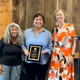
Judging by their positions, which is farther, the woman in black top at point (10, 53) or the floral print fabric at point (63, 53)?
the floral print fabric at point (63, 53)

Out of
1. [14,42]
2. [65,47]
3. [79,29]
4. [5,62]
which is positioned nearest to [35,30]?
[14,42]

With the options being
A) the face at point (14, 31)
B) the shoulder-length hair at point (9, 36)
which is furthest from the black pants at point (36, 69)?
the face at point (14, 31)

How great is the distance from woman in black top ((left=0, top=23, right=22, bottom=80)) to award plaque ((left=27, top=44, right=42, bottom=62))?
177 mm

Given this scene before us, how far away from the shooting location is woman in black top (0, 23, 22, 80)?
5.07ft

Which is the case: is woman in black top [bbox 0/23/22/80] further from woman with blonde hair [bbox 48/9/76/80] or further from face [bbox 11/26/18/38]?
woman with blonde hair [bbox 48/9/76/80]

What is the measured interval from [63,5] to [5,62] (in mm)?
1644

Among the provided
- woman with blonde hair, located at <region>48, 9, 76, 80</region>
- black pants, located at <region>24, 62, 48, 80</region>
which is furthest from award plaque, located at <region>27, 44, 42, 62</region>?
woman with blonde hair, located at <region>48, 9, 76, 80</region>

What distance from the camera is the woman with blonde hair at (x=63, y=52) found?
167cm

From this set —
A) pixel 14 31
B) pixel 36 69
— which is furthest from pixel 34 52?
pixel 14 31

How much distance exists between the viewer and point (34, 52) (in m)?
1.60

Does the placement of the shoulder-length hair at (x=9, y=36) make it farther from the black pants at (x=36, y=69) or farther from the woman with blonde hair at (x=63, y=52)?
the woman with blonde hair at (x=63, y=52)

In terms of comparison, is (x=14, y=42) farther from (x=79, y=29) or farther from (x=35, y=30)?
(x=79, y=29)

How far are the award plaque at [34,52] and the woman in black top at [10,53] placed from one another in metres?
0.18

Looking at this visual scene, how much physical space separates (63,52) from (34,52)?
1.57 ft
